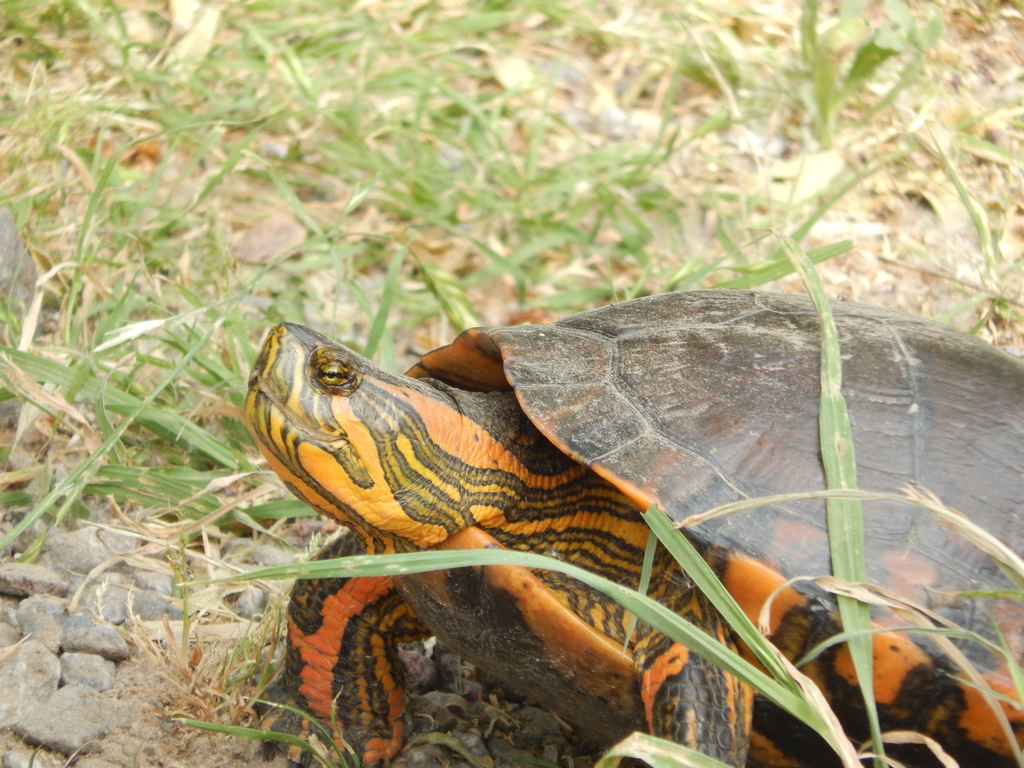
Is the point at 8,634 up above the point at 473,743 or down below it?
below

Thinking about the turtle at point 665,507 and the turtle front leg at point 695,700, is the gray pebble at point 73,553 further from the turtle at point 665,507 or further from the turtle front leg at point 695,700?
the turtle front leg at point 695,700

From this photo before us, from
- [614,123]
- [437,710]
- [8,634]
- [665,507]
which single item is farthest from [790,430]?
[614,123]

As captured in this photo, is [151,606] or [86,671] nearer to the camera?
[86,671]

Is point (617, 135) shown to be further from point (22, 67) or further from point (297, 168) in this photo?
point (22, 67)

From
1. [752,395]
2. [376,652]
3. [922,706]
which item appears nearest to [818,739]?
[922,706]

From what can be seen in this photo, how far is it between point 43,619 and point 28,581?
147 mm

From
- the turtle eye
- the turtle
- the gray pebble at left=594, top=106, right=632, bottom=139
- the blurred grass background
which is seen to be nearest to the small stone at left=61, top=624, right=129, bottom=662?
the turtle

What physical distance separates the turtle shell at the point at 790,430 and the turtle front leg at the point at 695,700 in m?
0.14

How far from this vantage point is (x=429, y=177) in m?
4.09

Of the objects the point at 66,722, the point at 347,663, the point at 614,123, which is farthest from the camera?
the point at 614,123

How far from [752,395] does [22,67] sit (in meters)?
3.70

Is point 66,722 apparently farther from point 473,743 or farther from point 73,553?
point 473,743

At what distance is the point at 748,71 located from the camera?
4.79 meters

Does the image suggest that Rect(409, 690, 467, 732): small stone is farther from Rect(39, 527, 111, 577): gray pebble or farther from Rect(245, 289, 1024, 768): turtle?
Rect(39, 527, 111, 577): gray pebble
